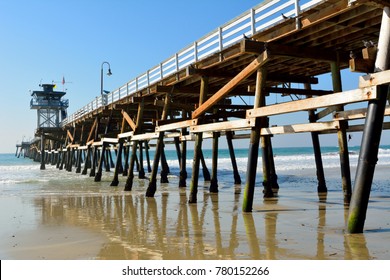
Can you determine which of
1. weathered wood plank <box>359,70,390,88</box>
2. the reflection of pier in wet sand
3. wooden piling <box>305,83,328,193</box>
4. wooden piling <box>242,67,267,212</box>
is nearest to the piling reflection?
the reflection of pier in wet sand

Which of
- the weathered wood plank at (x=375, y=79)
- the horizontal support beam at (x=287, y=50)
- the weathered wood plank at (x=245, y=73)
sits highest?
the horizontal support beam at (x=287, y=50)

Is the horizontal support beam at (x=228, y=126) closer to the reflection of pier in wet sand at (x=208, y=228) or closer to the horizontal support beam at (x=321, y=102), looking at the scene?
the horizontal support beam at (x=321, y=102)

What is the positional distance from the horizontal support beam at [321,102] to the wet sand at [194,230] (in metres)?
2.04

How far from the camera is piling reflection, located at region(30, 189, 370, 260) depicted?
5266 mm

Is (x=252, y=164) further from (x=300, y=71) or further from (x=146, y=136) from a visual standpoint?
(x=146, y=136)

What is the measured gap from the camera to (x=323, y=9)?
24.0 feet

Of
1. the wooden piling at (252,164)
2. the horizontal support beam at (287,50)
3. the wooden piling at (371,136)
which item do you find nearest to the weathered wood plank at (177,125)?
the wooden piling at (252,164)

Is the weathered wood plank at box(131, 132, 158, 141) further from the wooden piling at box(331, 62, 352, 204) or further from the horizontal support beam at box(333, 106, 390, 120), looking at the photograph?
the horizontal support beam at box(333, 106, 390, 120)

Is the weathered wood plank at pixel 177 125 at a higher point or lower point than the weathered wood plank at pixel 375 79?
lower

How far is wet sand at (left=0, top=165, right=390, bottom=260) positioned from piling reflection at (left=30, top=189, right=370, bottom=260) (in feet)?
0.04

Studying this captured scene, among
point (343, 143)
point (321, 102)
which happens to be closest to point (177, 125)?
point (343, 143)

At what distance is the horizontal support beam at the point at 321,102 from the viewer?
18.6 ft

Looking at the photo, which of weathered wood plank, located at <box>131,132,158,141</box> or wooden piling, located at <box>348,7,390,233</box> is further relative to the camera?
weathered wood plank, located at <box>131,132,158,141</box>

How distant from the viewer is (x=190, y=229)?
713cm
